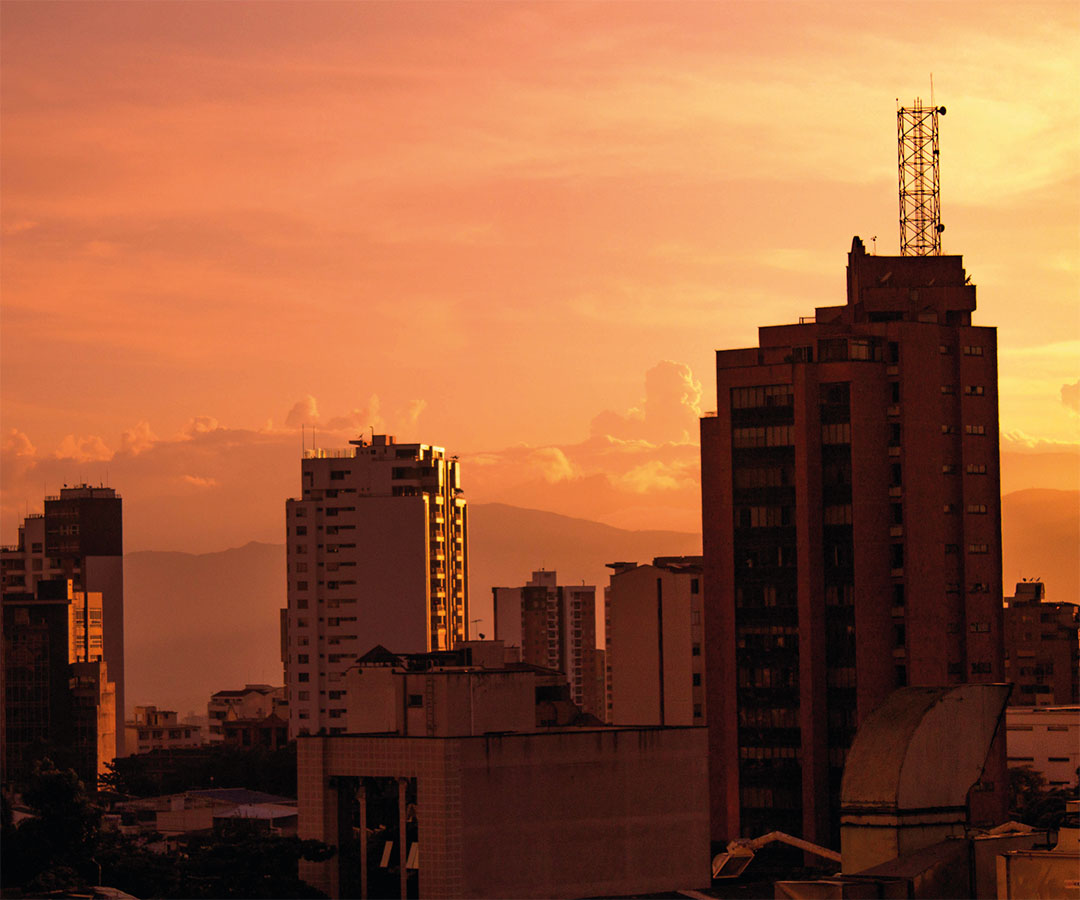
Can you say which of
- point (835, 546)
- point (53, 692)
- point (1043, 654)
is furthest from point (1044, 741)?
point (53, 692)

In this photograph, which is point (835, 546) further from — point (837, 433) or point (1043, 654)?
point (1043, 654)

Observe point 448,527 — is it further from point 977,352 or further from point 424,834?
point 424,834

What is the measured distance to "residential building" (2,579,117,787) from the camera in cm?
15262

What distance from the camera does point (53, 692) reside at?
156 m

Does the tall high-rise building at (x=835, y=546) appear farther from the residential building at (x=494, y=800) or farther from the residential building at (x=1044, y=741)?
the residential building at (x=1044, y=741)

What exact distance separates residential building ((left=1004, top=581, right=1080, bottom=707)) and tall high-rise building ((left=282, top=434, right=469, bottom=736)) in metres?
47.7

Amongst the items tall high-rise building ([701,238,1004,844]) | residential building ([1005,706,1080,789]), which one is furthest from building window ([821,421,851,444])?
residential building ([1005,706,1080,789])

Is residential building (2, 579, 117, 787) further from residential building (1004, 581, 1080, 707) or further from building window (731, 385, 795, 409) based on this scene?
building window (731, 385, 795, 409)

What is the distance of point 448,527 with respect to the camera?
16438cm

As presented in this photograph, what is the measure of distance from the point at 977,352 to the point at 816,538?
41.3 feet

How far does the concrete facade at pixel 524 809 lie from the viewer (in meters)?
66.9

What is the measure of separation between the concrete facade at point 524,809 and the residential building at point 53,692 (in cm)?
8428

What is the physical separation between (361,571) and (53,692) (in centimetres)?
2816

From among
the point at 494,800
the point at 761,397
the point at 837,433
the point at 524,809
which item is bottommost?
the point at 524,809
